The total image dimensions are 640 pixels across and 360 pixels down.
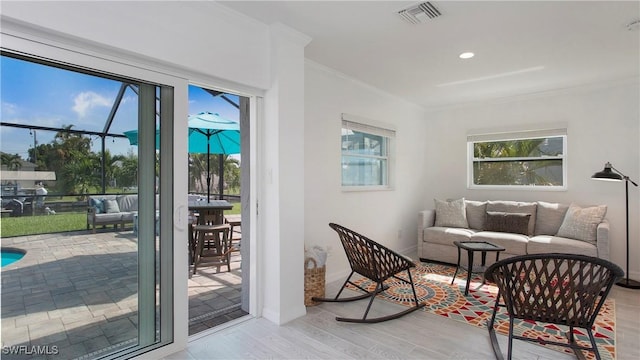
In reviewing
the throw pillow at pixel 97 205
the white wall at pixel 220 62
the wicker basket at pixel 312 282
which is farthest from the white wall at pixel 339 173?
the throw pillow at pixel 97 205

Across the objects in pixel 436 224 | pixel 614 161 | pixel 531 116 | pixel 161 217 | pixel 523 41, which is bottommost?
pixel 436 224

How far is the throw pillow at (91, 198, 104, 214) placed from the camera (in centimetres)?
210

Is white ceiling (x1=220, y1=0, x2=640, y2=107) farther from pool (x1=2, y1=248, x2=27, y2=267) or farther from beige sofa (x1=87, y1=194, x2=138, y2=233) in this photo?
pool (x1=2, y1=248, x2=27, y2=267)

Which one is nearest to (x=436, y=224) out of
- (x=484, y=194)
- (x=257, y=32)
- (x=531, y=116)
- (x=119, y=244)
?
(x=484, y=194)

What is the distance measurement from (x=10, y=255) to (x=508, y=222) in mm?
4974

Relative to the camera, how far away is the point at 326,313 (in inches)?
120

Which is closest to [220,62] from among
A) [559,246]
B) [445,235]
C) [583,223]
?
[445,235]

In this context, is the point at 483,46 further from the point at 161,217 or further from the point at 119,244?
the point at 119,244

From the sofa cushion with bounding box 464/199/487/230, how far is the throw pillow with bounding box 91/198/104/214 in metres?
4.60

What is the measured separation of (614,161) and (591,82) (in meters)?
1.05

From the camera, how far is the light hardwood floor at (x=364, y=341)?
7.68ft

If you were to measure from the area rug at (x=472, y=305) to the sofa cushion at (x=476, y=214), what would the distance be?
2.66ft

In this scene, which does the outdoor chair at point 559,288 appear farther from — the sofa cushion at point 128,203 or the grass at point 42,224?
the grass at point 42,224
